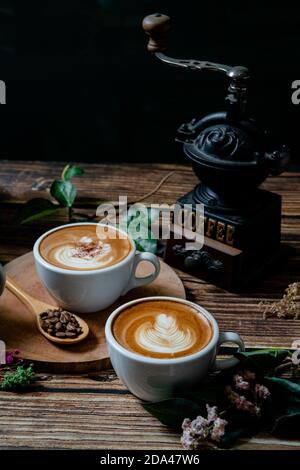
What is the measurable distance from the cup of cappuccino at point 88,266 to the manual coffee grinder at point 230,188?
0.15 meters

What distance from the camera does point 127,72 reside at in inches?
88.9

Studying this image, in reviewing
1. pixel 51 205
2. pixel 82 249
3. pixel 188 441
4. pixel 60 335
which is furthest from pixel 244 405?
pixel 51 205

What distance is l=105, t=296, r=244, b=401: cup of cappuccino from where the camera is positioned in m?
1.20

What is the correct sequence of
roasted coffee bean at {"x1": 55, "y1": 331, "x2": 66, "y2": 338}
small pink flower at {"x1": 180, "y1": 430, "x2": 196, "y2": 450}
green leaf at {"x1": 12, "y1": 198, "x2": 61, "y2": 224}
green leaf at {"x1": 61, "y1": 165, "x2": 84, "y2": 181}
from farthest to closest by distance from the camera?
green leaf at {"x1": 61, "y1": 165, "x2": 84, "y2": 181}, green leaf at {"x1": 12, "y1": 198, "x2": 61, "y2": 224}, roasted coffee bean at {"x1": 55, "y1": 331, "x2": 66, "y2": 338}, small pink flower at {"x1": 180, "y1": 430, "x2": 196, "y2": 450}

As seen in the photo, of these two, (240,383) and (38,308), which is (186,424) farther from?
(38,308)

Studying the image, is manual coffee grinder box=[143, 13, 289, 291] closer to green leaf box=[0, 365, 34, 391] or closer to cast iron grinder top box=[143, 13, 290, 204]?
cast iron grinder top box=[143, 13, 290, 204]

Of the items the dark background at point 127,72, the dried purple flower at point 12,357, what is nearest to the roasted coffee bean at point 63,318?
the dried purple flower at point 12,357

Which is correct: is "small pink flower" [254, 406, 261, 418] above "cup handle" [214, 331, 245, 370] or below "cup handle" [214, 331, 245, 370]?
below

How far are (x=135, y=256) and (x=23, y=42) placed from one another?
3.42 ft

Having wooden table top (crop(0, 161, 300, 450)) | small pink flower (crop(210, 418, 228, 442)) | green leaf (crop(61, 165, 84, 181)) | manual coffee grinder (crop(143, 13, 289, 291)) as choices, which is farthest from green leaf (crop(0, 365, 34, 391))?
green leaf (crop(61, 165, 84, 181))

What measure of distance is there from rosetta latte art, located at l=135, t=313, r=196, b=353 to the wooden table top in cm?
11

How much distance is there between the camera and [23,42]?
2.25m

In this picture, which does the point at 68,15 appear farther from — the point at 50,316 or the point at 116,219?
the point at 50,316
